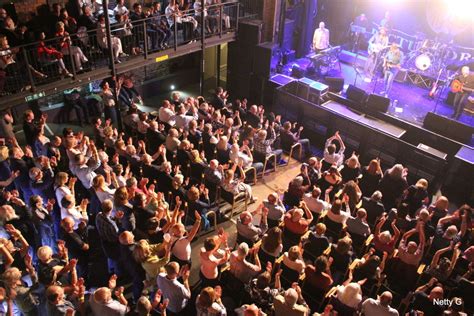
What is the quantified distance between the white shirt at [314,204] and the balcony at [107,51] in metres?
5.50

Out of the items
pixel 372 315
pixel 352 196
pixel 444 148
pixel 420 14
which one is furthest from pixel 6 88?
pixel 420 14

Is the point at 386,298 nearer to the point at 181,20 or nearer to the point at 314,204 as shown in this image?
the point at 314,204

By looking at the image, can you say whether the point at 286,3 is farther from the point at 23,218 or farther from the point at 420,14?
the point at 23,218

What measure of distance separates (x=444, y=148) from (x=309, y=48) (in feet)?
22.3

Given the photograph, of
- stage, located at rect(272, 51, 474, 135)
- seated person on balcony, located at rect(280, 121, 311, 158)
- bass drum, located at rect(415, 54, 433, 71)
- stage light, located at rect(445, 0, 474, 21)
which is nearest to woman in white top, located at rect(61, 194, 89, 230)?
seated person on balcony, located at rect(280, 121, 311, 158)

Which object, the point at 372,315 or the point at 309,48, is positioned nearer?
the point at 372,315

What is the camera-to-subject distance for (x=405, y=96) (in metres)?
12.2

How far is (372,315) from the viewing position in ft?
16.2

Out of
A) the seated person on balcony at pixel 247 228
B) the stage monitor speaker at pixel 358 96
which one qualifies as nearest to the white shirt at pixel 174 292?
the seated person on balcony at pixel 247 228

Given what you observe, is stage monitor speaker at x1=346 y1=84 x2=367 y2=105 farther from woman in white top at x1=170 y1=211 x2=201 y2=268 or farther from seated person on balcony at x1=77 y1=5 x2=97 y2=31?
woman in white top at x1=170 y1=211 x2=201 y2=268

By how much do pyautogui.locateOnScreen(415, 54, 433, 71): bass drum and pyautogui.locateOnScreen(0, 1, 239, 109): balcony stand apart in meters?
5.46

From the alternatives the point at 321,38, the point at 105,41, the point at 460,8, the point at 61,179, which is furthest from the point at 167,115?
the point at 460,8

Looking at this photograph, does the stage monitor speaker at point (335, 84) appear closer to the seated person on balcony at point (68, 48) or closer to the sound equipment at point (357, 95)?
the sound equipment at point (357, 95)

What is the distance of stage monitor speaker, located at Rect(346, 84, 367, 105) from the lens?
35.4ft
